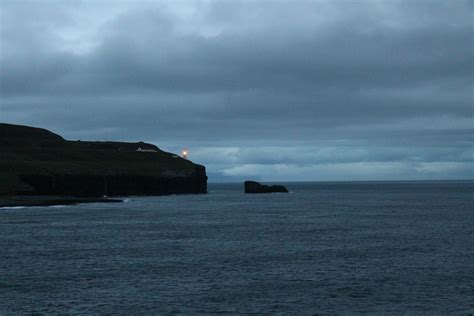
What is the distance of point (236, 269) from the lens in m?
55.5

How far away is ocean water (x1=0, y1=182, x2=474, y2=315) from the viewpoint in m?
42.4

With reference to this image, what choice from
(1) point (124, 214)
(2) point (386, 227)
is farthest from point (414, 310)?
(1) point (124, 214)

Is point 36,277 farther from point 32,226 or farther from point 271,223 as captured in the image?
point 271,223

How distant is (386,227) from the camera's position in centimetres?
9631

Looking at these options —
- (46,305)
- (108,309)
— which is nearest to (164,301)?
(108,309)

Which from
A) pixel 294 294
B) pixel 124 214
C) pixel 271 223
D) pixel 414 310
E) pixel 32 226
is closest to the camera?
pixel 414 310

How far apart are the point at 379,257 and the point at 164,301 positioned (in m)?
26.6

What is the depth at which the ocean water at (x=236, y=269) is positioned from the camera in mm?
42406

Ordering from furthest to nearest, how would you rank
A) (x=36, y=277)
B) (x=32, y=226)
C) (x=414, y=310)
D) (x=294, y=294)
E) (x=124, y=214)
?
1. (x=124, y=214)
2. (x=32, y=226)
3. (x=36, y=277)
4. (x=294, y=294)
5. (x=414, y=310)

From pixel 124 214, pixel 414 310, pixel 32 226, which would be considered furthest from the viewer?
pixel 124 214

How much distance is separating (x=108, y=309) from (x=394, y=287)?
20.5 m

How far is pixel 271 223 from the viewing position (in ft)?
343

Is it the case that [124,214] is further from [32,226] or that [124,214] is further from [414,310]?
[414,310]

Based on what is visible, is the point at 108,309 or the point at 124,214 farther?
the point at 124,214
